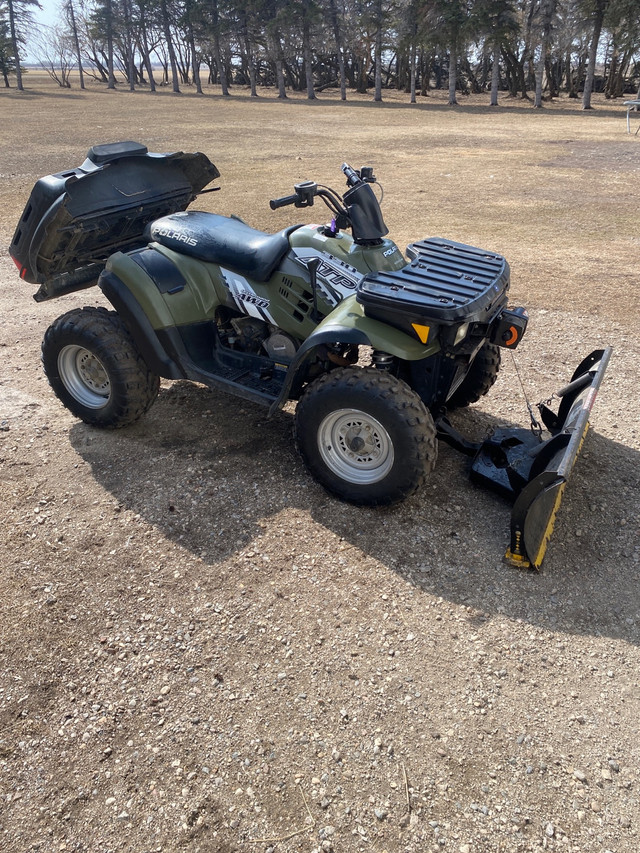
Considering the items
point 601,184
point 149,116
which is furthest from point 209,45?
point 601,184

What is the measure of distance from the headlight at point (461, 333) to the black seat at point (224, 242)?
4.28 ft

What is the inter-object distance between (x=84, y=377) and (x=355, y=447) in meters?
2.32

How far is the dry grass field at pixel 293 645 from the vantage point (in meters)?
2.42

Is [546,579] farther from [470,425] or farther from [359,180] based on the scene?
[359,180]

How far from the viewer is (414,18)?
40.8m

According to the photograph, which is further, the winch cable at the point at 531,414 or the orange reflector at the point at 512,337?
the winch cable at the point at 531,414

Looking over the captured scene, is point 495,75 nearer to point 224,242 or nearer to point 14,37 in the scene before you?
point 224,242

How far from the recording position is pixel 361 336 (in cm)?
363

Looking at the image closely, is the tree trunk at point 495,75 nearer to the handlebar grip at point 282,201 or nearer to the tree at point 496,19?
the tree at point 496,19

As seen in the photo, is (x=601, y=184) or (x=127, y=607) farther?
(x=601, y=184)

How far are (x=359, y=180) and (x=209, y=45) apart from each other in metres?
60.8

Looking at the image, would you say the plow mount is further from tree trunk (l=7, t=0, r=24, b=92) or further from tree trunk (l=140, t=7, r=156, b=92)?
tree trunk (l=140, t=7, r=156, b=92)

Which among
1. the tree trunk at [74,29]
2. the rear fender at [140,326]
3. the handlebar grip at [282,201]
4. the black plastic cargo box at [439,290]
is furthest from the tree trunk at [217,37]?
the black plastic cargo box at [439,290]

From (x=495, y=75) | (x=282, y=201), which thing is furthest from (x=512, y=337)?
(x=495, y=75)
